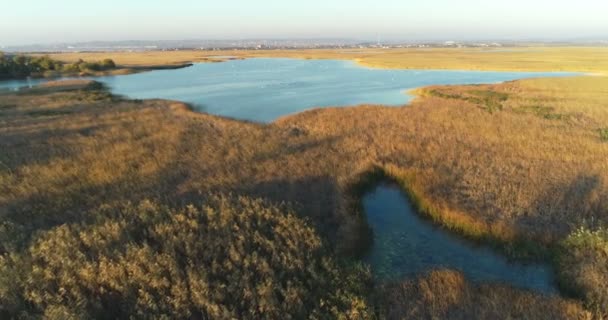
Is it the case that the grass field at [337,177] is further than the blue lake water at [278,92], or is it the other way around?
the blue lake water at [278,92]

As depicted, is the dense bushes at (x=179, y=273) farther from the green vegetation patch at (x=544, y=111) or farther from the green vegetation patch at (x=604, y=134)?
the green vegetation patch at (x=544, y=111)

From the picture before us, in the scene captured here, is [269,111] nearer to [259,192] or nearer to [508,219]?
[259,192]

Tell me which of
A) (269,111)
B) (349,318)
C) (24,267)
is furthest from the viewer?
(269,111)

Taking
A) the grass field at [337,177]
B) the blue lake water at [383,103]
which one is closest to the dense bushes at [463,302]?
the grass field at [337,177]

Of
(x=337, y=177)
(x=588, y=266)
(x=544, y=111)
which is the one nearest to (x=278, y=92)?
(x=544, y=111)

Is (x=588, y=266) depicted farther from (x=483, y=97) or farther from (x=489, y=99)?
(x=483, y=97)

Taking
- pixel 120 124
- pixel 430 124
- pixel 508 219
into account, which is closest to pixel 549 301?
pixel 508 219
